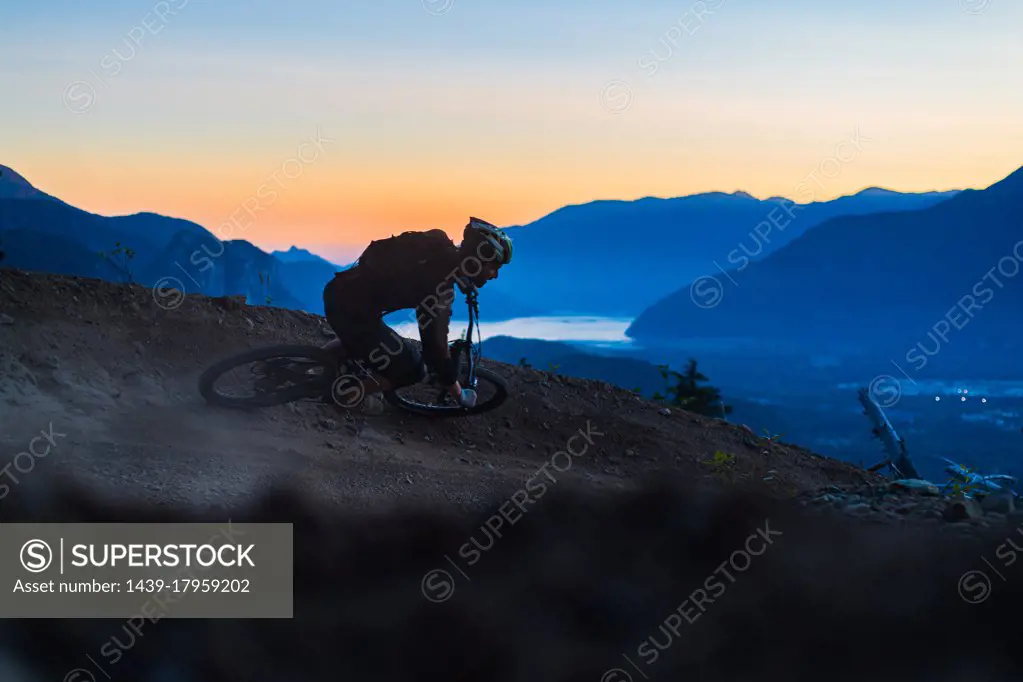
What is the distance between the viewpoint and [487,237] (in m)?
8.99

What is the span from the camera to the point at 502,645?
6.34 meters

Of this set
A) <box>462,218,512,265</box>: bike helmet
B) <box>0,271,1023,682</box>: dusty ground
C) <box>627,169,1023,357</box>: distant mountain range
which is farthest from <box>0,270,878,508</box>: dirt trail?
<box>627,169,1023,357</box>: distant mountain range

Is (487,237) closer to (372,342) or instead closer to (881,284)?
(372,342)

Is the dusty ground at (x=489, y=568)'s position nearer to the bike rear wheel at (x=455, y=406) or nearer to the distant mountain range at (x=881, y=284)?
the bike rear wheel at (x=455, y=406)

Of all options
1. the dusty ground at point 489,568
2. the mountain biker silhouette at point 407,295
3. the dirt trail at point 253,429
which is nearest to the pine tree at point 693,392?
the dirt trail at point 253,429

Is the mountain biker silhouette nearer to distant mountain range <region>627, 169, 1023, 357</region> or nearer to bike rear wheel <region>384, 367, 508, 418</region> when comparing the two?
bike rear wheel <region>384, 367, 508, 418</region>

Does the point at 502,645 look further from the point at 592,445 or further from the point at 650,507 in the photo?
the point at 592,445

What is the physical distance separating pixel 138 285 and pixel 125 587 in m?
8.23

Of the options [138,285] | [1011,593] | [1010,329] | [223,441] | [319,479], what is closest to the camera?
[1011,593]

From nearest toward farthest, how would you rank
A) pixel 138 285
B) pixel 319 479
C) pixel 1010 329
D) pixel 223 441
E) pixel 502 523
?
pixel 502 523
pixel 319 479
pixel 223 441
pixel 138 285
pixel 1010 329

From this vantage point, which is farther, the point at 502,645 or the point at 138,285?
the point at 138,285

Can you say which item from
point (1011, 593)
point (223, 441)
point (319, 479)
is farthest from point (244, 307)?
point (1011, 593)

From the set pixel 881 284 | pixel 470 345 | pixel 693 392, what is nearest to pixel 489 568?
pixel 470 345

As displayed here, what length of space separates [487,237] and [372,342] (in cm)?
166
